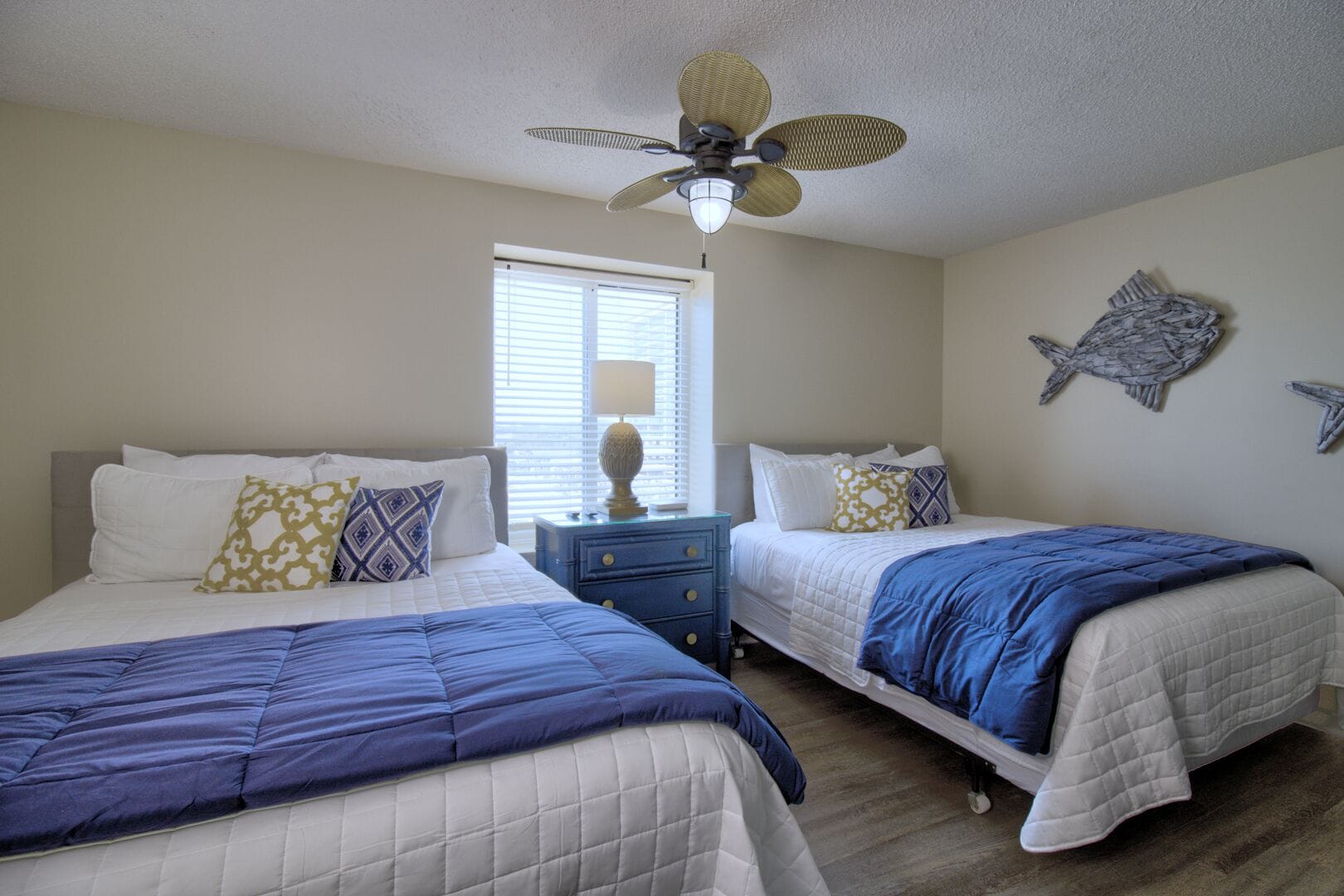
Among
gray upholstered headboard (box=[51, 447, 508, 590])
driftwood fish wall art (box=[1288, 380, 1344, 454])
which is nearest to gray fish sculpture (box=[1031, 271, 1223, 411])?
driftwood fish wall art (box=[1288, 380, 1344, 454])

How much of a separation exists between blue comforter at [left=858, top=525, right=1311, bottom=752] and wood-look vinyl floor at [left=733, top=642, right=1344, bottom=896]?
31cm

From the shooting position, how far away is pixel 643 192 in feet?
7.27

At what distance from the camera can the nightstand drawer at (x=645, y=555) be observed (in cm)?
279

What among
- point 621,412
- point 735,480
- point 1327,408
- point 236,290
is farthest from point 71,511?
point 1327,408

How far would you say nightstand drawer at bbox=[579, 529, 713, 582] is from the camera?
279 centimetres

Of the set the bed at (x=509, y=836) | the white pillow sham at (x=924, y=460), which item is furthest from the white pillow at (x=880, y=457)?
the bed at (x=509, y=836)

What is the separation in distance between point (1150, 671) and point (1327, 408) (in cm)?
181

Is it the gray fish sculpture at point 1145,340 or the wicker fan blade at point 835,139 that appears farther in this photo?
the gray fish sculpture at point 1145,340

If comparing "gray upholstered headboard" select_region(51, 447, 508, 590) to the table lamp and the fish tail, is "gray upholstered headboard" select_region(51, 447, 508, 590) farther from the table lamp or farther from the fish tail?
the fish tail

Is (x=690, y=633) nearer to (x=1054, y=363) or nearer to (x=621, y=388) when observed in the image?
(x=621, y=388)

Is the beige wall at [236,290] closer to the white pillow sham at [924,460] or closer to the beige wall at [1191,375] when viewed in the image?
the white pillow sham at [924,460]

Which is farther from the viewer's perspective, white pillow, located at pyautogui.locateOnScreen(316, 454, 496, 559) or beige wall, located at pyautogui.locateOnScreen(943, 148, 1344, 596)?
beige wall, located at pyautogui.locateOnScreen(943, 148, 1344, 596)

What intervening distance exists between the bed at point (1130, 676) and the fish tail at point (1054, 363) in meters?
1.33

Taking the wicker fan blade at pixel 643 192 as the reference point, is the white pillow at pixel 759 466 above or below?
below
